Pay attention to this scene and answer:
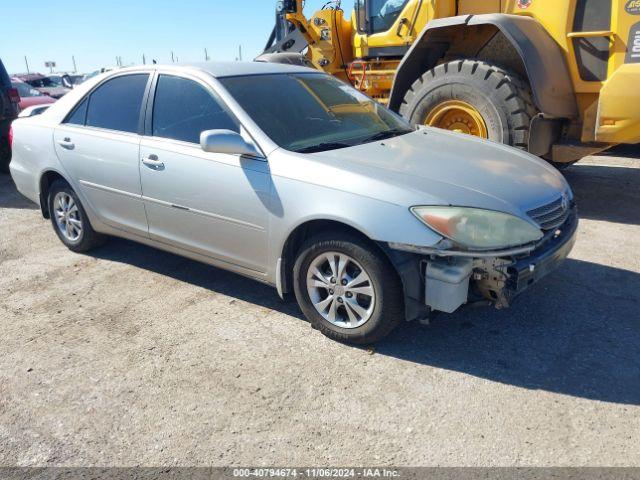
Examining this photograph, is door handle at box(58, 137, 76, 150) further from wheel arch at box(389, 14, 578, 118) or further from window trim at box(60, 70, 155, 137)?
wheel arch at box(389, 14, 578, 118)

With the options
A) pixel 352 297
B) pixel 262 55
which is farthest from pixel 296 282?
pixel 262 55

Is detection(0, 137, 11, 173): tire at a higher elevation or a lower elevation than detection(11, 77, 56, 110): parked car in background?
lower

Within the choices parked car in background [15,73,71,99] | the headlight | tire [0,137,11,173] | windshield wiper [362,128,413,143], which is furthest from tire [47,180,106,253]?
parked car in background [15,73,71,99]

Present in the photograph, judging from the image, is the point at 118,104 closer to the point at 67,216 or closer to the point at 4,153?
the point at 67,216

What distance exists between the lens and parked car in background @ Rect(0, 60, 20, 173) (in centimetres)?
845

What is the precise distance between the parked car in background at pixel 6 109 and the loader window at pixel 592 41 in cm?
782

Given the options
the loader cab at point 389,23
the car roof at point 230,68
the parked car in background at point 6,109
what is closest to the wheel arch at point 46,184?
the car roof at point 230,68

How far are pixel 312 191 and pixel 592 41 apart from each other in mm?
4070

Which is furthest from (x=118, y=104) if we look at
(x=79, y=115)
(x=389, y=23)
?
(x=389, y=23)

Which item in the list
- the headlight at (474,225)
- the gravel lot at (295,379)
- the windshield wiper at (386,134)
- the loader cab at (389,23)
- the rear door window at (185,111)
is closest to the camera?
the gravel lot at (295,379)

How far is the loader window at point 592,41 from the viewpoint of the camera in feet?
17.9

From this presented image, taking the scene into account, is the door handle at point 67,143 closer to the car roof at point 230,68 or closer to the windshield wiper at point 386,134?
the car roof at point 230,68

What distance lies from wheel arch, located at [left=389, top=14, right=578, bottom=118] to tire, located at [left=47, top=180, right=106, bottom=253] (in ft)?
13.1

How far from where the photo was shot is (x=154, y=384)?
3.05m
